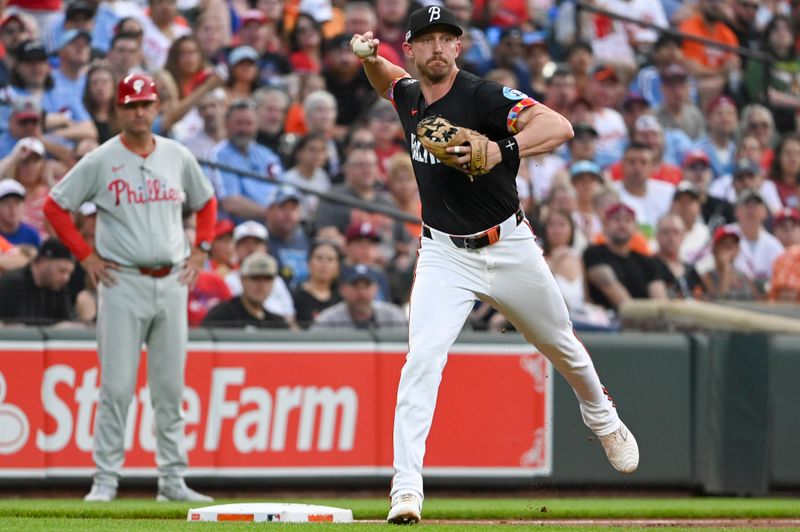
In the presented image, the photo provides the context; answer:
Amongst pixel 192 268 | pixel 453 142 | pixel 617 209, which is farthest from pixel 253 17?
pixel 453 142

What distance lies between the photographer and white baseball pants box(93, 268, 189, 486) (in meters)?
8.35

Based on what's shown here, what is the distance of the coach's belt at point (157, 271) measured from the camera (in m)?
8.44

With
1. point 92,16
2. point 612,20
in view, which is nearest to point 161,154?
point 92,16

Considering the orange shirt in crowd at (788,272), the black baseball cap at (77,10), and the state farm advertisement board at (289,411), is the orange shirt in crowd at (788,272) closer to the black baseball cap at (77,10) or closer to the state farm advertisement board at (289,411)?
the state farm advertisement board at (289,411)

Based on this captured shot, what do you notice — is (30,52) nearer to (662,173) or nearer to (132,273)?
(132,273)

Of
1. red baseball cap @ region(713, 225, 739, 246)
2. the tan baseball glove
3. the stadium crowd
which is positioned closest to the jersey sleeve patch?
the tan baseball glove

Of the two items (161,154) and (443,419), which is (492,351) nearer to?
(443,419)

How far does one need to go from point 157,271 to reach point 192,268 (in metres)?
0.26

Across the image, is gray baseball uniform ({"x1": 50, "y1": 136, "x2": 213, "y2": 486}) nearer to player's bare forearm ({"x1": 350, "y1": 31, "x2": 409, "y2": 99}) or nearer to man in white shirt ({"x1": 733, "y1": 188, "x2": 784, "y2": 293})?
player's bare forearm ({"x1": 350, "y1": 31, "x2": 409, "y2": 99})

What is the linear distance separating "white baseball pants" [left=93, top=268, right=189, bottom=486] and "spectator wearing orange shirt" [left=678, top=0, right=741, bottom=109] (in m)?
8.80

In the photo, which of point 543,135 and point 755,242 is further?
point 755,242

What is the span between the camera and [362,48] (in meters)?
6.68

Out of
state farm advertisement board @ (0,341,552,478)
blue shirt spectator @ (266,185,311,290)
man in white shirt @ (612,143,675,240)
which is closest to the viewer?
state farm advertisement board @ (0,341,552,478)

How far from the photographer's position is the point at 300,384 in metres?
9.89
